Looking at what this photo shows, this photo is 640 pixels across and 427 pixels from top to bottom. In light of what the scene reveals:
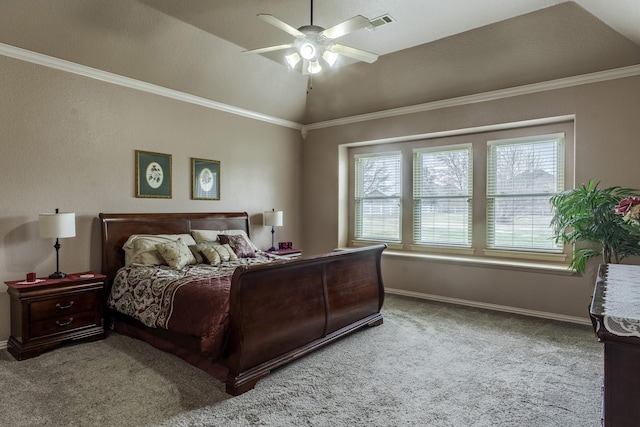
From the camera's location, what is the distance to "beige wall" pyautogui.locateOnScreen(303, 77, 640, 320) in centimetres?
403

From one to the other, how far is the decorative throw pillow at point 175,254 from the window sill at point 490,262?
2.97 m

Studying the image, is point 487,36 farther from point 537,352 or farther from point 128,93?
point 128,93

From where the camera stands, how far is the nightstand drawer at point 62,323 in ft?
10.9

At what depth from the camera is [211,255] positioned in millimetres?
4250

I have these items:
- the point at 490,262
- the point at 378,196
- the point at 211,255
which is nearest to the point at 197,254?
the point at 211,255

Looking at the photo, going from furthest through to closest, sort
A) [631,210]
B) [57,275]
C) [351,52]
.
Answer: [57,275] → [351,52] → [631,210]

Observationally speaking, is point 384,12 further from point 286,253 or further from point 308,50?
point 286,253

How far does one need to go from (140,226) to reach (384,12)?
3532mm

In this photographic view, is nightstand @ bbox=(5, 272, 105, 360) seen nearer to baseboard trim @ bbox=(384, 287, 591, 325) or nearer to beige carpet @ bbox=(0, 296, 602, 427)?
beige carpet @ bbox=(0, 296, 602, 427)

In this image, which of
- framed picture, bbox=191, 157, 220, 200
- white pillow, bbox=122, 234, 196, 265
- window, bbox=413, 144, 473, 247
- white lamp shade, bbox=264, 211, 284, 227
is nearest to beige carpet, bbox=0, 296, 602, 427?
white pillow, bbox=122, 234, 196, 265

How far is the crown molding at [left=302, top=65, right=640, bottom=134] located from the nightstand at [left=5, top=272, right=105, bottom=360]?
4.20 meters

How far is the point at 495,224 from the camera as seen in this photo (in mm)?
5141

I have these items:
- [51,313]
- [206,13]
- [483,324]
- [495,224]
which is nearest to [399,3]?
[206,13]

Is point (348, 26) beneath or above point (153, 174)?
above
